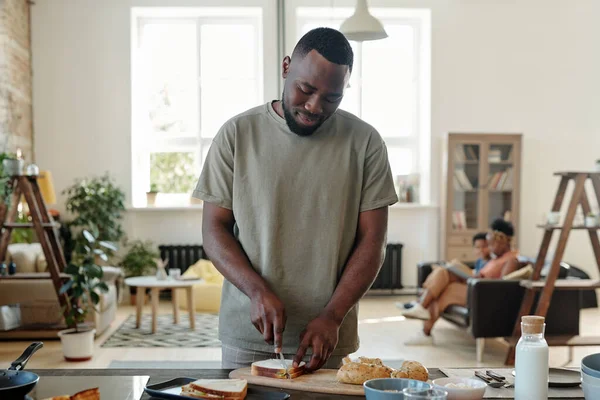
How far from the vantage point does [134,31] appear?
9.11m

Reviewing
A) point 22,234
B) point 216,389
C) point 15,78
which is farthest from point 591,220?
point 15,78

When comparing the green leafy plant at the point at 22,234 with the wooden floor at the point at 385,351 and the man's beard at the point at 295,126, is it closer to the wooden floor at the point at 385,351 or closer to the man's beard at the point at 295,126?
the wooden floor at the point at 385,351

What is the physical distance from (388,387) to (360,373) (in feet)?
0.56

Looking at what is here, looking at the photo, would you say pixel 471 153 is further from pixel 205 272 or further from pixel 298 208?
pixel 298 208

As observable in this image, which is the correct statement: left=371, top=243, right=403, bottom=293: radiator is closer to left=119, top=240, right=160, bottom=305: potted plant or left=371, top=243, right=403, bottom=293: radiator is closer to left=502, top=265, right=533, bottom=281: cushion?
left=119, top=240, right=160, bottom=305: potted plant

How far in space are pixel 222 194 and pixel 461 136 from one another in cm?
726

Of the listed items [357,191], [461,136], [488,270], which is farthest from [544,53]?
[357,191]

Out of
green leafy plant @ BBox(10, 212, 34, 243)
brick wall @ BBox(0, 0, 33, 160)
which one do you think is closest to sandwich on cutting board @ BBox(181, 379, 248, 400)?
green leafy plant @ BBox(10, 212, 34, 243)

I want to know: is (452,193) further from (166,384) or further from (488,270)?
(166,384)

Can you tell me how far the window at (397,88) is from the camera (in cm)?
941

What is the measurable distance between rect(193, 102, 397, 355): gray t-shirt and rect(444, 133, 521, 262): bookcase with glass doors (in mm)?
7082

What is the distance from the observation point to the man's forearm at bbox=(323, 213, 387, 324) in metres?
1.78

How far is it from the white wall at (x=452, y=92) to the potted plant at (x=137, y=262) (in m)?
0.31

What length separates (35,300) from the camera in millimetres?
6215
